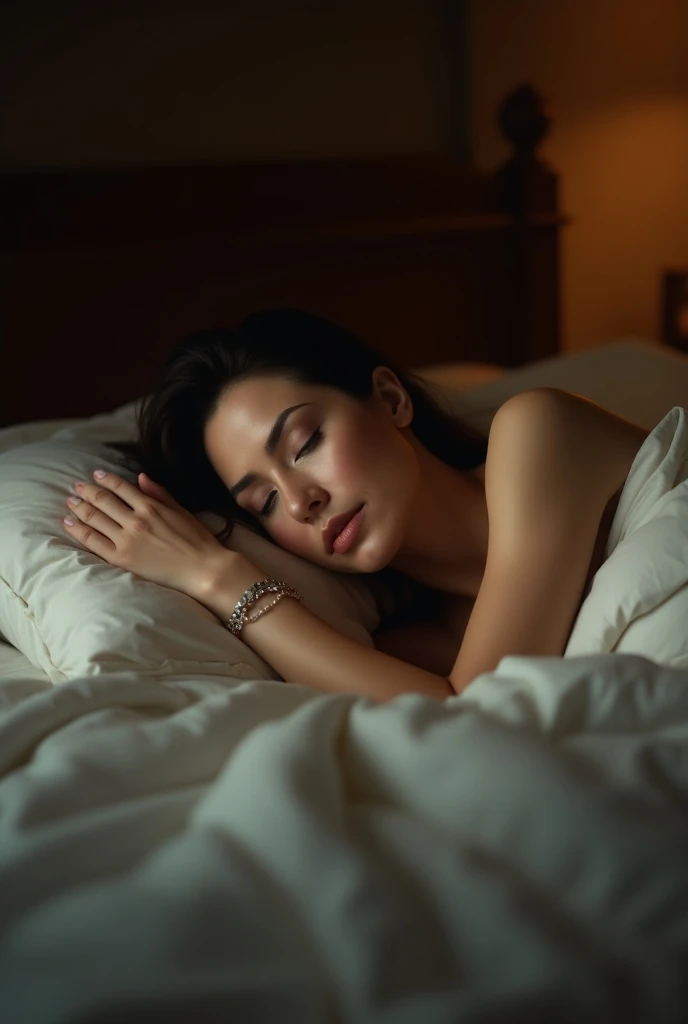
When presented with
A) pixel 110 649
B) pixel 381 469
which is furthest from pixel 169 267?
pixel 110 649

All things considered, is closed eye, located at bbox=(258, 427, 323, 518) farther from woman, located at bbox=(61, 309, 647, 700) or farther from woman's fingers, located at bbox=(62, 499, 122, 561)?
woman's fingers, located at bbox=(62, 499, 122, 561)

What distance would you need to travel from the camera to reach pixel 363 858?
0.60 metres

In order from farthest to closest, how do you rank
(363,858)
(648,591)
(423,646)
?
(423,646)
(648,591)
(363,858)

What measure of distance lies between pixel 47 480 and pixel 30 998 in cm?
83

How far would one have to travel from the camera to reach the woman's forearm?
1.07 meters

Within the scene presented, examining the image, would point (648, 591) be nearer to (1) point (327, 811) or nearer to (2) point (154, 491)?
(1) point (327, 811)

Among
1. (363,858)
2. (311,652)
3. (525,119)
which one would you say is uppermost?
(525,119)

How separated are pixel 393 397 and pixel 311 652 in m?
0.42

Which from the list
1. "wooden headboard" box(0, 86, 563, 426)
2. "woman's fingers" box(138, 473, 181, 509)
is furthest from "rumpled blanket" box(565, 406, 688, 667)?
"wooden headboard" box(0, 86, 563, 426)

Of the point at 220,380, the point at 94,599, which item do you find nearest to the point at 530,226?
the point at 220,380

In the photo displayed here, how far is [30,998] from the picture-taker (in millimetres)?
539

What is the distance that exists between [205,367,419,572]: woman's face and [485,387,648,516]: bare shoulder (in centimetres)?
13

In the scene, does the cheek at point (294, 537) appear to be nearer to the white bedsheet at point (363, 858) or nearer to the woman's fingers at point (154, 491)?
the woman's fingers at point (154, 491)

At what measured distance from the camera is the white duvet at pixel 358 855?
53 cm
